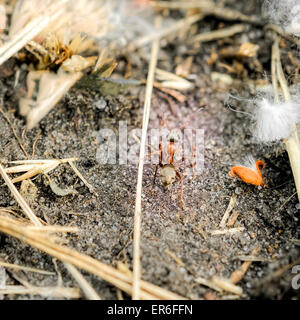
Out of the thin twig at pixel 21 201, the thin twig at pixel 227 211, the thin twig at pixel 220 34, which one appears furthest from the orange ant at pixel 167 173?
the thin twig at pixel 220 34

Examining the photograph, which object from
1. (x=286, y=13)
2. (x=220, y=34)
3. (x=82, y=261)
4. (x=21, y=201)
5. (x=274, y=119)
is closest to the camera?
(x=82, y=261)

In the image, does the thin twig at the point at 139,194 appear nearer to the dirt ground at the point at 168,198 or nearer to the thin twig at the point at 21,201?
the dirt ground at the point at 168,198

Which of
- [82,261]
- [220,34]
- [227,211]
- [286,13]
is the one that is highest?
[220,34]

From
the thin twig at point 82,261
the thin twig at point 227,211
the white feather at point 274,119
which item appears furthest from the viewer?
the white feather at point 274,119

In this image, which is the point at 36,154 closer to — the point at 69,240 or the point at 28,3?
the point at 69,240

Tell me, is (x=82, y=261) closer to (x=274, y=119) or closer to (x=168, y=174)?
(x=168, y=174)

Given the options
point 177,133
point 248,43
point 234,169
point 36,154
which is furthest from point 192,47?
point 36,154

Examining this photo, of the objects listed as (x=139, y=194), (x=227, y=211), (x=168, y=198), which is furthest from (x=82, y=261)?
(x=227, y=211)

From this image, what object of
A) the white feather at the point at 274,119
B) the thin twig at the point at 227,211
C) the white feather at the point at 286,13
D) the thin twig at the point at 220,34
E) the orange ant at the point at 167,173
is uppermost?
the thin twig at the point at 220,34
